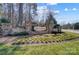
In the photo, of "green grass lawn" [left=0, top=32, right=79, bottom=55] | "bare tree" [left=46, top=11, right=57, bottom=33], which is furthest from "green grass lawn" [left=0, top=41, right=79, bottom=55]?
"bare tree" [left=46, top=11, right=57, bottom=33]

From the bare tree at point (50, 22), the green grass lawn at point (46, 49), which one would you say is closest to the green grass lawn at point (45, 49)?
the green grass lawn at point (46, 49)

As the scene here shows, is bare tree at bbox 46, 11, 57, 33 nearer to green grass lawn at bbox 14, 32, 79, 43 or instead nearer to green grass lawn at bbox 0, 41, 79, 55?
green grass lawn at bbox 14, 32, 79, 43

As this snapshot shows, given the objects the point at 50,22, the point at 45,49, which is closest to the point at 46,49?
the point at 45,49

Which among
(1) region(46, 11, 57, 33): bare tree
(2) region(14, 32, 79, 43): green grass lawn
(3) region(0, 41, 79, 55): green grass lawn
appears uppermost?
(1) region(46, 11, 57, 33): bare tree

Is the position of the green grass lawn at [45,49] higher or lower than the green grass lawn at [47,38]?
lower

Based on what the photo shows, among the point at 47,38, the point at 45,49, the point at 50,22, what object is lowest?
the point at 45,49

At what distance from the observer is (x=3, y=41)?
2004mm

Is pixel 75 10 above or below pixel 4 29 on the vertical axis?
above

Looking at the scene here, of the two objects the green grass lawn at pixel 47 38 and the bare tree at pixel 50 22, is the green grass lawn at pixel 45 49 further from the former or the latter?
the bare tree at pixel 50 22

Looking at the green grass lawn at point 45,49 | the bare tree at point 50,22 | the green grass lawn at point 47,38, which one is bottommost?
the green grass lawn at point 45,49

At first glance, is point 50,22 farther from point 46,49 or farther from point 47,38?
point 46,49
